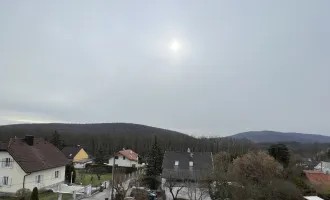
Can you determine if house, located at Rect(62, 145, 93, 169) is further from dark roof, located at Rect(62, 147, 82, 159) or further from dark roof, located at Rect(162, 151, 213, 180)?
dark roof, located at Rect(162, 151, 213, 180)

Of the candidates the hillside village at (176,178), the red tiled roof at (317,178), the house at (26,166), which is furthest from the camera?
the red tiled roof at (317,178)

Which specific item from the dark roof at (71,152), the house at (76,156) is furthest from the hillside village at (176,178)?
the dark roof at (71,152)

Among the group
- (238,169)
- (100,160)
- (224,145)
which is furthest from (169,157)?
(224,145)

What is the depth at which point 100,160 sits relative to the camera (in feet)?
209

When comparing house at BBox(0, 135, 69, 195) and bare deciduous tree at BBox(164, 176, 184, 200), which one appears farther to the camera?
bare deciduous tree at BBox(164, 176, 184, 200)

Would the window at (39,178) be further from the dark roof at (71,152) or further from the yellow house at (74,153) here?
the dark roof at (71,152)

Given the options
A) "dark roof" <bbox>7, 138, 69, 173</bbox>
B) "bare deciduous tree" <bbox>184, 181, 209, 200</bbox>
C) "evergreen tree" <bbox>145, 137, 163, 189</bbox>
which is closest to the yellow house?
"evergreen tree" <bbox>145, 137, 163, 189</bbox>

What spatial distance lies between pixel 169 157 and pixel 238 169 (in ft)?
47.6

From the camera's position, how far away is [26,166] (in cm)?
3042

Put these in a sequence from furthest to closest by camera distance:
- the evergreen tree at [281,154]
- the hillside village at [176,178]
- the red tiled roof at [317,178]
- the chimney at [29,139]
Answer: the evergreen tree at [281,154] → the red tiled roof at [317,178] → the chimney at [29,139] → the hillside village at [176,178]

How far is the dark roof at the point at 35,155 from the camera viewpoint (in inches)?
1210

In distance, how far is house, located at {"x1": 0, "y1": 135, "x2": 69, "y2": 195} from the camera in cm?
3002

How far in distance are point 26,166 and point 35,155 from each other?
12.5 ft

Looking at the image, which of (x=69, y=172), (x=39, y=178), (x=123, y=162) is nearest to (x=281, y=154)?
(x=69, y=172)
